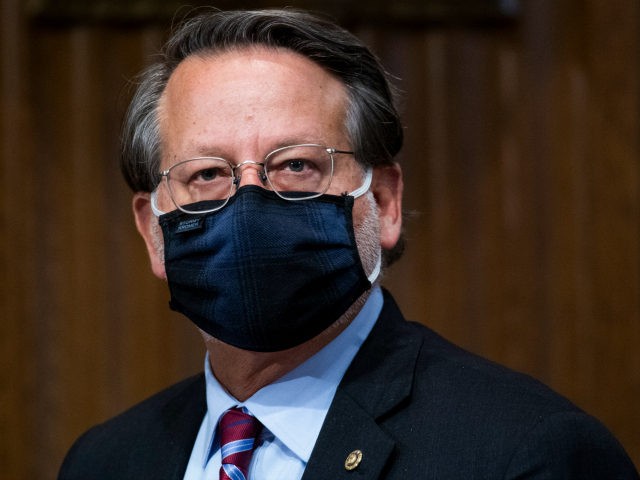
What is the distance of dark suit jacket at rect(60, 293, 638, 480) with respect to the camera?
159 centimetres

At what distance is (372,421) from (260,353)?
0.24m

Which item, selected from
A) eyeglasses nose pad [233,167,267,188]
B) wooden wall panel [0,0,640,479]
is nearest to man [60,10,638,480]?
eyeglasses nose pad [233,167,267,188]

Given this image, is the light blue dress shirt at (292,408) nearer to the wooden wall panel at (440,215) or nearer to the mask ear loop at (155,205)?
the mask ear loop at (155,205)

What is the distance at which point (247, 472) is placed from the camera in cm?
178

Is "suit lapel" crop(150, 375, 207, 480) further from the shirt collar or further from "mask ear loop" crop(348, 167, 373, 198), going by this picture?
"mask ear loop" crop(348, 167, 373, 198)

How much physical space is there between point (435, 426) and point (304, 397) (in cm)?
24

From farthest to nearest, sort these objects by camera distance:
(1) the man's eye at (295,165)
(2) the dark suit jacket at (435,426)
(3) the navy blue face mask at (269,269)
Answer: (1) the man's eye at (295,165), (3) the navy blue face mask at (269,269), (2) the dark suit jacket at (435,426)

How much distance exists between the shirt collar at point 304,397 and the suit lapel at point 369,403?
0.08 ft

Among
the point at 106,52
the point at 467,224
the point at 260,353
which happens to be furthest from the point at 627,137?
the point at 260,353

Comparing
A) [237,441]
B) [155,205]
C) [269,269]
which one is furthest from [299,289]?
[155,205]

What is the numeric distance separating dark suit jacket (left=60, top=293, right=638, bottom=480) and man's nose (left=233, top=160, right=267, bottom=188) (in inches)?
14.2

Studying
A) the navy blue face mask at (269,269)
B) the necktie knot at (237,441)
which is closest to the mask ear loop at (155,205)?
the navy blue face mask at (269,269)

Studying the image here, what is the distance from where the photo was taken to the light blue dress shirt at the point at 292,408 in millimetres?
1770

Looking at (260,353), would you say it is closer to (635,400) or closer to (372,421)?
(372,421)
